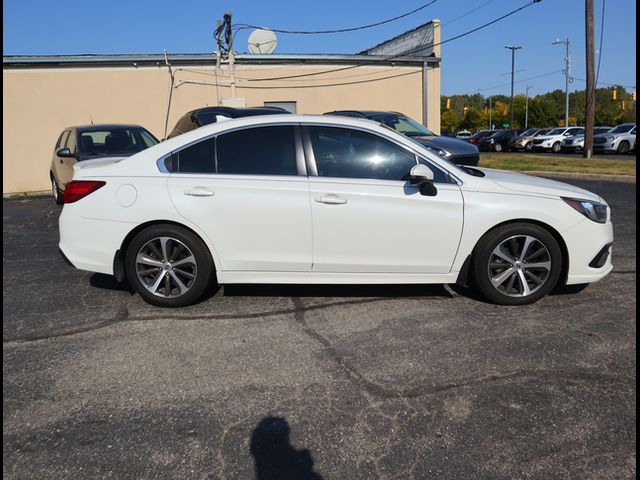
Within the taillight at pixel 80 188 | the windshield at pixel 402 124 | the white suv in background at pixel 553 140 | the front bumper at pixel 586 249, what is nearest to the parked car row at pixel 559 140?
the white suv in background at pixel 553 140

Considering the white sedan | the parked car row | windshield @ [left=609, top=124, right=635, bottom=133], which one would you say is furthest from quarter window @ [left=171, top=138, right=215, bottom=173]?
windshield @ [left=609, top=124, right=635, bottom=133]

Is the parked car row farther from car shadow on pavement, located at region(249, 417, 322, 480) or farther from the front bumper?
car shadow on pavement, located at region(249, 417, 322, 480)

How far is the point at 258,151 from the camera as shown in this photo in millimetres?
4750

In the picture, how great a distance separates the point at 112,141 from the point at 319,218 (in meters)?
7.13

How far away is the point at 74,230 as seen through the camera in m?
4.82

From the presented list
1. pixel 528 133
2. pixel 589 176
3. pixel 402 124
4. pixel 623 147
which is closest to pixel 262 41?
pixel 402 124

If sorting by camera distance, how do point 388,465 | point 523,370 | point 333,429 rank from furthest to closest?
point 523,370
point 333,429
point 388,465

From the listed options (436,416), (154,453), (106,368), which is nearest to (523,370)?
(436,416)

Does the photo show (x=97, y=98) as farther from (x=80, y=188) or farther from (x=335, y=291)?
(x=335, y=291)

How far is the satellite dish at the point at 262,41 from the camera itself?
19.6 m

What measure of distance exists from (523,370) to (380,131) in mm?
2277

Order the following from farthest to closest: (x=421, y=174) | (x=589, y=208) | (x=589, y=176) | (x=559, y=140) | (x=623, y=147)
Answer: (x=559, y=140)
(x=623, y=147)
(x=589, y=176)
(x=589, y=208)
(x=421, y=174)

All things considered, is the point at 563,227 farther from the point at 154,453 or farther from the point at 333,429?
the point at 154,453

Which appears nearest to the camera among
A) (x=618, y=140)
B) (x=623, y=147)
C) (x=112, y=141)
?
(x=112, y=141)
